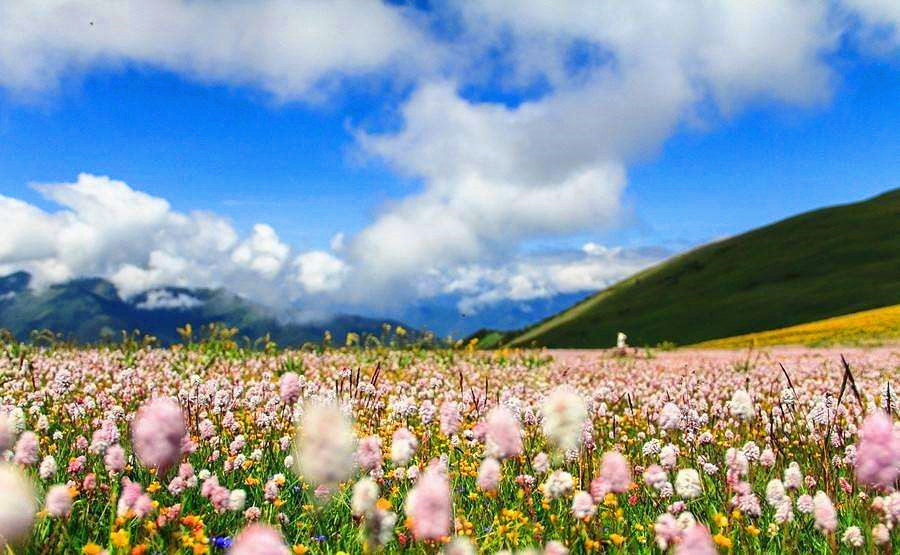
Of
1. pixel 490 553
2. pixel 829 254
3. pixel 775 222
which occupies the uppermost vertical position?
pixel 775 222

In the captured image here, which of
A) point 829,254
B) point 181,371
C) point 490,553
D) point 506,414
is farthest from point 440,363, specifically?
point 829,254

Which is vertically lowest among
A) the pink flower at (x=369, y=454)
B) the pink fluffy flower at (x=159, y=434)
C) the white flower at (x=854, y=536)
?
the white flower at (x=854, y=536)

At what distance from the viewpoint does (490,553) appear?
4434 mm

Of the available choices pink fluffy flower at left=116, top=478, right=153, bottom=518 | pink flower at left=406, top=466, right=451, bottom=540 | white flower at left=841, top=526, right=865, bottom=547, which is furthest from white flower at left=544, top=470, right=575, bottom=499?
pink fluffy flower at left=116, top=478, right=153, bottom=518

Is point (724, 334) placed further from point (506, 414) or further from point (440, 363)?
point (506, 414)

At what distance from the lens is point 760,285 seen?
9925 cm

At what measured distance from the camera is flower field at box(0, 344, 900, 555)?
2.77 meters

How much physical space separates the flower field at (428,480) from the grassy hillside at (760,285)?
72.4 m

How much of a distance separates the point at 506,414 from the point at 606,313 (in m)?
121

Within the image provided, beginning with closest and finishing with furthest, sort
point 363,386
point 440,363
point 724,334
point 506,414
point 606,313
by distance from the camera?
point 506,414
point 363,386
point 440,363
point 724,334
point 606,313

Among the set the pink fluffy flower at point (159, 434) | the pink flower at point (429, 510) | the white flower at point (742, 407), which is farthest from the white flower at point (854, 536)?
the pink fluffy flower at point (159, 434)

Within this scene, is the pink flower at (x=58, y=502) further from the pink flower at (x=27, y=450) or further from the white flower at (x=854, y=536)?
the white flower at (x=854, y=536)

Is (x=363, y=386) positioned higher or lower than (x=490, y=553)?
higher

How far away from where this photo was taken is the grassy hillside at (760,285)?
268 feet
